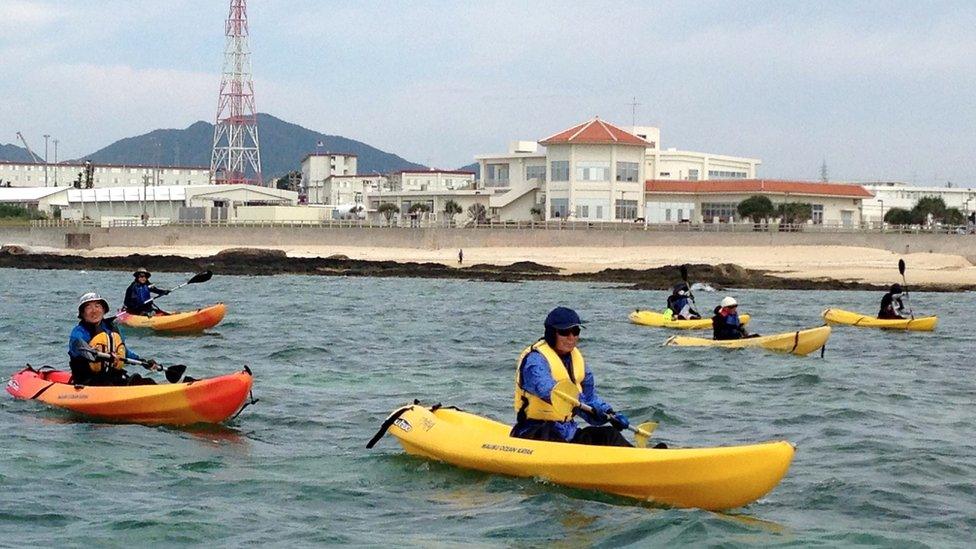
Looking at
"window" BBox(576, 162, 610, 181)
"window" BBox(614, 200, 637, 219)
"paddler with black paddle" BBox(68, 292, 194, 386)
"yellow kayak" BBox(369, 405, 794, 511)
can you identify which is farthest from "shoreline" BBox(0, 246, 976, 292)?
"yellow kayak" BBox(369, 405, 794, 511)

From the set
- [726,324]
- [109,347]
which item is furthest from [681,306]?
[109,347]

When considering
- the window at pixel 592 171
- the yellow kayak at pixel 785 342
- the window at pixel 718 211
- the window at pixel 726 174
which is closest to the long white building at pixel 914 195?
the window at pixel 726 174

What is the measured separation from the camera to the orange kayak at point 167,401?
14.3 m

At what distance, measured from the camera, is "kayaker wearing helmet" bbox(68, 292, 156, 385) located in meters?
14.9

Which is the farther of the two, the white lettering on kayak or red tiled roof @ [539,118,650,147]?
red tiled roof @ [539,118,650,147]

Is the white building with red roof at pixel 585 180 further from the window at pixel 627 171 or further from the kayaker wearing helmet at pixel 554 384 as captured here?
the kayaker wearing helmet at pixel 554 384

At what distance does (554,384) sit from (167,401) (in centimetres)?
544

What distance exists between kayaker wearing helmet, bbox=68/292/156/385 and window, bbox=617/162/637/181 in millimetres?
57687

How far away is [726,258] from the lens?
57.0 metres

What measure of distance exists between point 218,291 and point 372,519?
114 ft

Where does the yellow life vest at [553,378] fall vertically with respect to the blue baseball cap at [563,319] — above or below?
below

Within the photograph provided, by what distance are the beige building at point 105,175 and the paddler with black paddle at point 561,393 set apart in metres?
133

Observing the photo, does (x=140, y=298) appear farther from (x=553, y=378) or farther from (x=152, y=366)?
(x=553, y=378)

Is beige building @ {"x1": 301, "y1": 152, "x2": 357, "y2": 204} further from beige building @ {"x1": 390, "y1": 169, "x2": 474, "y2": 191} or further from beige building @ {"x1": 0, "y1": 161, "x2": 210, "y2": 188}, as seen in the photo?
beige building @ {"x1": 390, "y1": 169, "x2": 474, "y2": 191}
